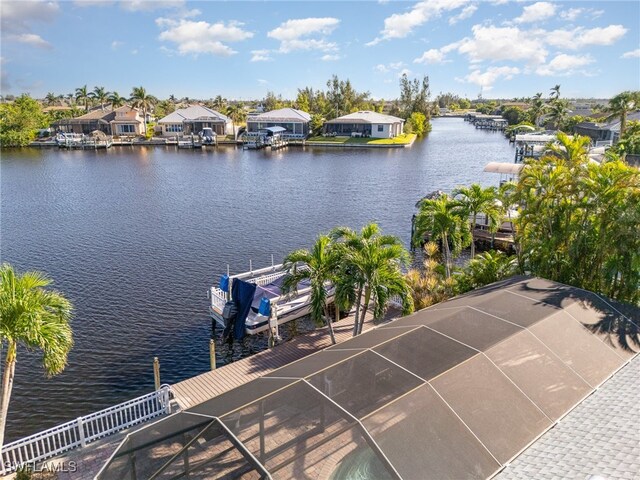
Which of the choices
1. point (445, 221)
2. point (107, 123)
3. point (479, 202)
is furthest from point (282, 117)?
point (445, 221)

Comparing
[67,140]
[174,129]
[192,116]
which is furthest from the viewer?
[174,129]

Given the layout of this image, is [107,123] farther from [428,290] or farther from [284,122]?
[428,290]

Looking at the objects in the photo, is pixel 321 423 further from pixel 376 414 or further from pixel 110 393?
pixel 110 393

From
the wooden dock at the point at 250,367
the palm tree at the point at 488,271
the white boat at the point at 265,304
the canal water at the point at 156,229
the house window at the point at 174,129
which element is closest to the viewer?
the wooden dock at the point at 250,367

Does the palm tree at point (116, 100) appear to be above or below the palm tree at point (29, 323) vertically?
above

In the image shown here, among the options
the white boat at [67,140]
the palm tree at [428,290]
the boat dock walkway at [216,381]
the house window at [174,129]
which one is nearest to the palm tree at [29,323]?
the boat dock walkway at [216,381]

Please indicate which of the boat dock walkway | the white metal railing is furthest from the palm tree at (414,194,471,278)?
the white metal railing

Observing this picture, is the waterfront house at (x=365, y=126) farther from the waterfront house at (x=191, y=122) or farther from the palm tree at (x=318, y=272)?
the palm tree at (x=318, y=272)

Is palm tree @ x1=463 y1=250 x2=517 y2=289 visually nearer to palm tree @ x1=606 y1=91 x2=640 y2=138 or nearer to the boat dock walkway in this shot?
the boat dock walkway
